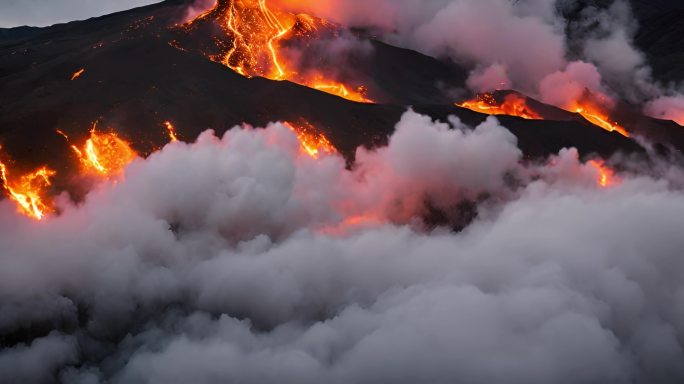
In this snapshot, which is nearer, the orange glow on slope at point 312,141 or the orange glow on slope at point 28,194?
the orange glow on slope at point 28,194

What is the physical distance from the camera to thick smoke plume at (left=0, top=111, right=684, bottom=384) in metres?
43.1

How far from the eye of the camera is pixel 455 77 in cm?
8481

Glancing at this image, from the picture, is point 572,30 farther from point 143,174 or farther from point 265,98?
point 143,174

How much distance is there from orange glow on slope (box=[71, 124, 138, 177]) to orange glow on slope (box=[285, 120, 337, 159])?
14120mm

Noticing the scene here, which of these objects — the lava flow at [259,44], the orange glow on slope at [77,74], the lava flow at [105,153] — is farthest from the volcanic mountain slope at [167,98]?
the lava flow at [259,44]

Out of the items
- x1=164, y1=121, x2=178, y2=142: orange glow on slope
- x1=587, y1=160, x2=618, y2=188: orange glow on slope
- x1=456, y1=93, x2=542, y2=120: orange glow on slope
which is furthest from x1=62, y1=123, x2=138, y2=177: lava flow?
x1=587, y1=160, x2=618, y2=188: orange glow on slope

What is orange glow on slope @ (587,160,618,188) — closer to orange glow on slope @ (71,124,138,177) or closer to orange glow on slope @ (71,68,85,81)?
orange glow on slope @ (71,124,138,177)

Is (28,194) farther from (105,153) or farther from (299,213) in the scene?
(299,213)

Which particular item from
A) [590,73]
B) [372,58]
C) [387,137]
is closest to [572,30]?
[590,73]

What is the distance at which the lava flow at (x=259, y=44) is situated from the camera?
6594cm

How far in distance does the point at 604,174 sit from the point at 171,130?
47.3 meters

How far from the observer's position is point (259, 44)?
68688mm

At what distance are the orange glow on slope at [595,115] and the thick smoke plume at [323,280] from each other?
6.77 m

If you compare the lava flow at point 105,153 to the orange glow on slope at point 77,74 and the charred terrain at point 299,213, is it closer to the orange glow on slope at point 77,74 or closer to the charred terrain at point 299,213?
the charred terrain at point 299,213
